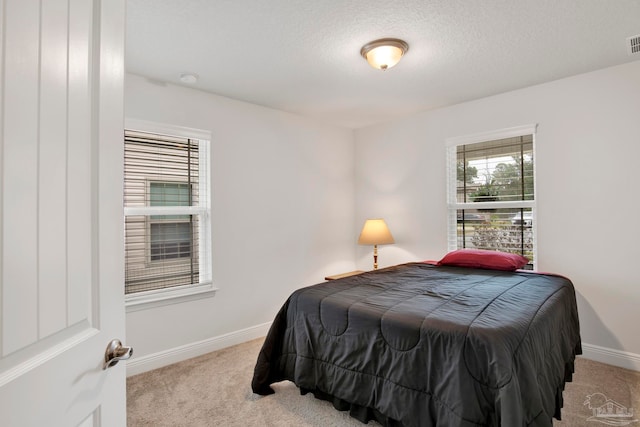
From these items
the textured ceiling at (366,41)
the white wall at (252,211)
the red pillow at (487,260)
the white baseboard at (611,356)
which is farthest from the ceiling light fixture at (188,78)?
the white baseboard at (611,356)

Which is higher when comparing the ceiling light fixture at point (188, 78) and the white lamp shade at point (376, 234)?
the ceiling light fixture at point (188, 78)

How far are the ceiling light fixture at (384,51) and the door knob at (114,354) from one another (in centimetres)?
227

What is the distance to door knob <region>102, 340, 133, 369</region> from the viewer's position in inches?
34.9

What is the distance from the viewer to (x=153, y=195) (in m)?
Result: 3.00

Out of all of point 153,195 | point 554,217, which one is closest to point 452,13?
point 554,217

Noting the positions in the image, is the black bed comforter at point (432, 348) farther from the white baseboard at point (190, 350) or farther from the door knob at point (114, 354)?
the door knob at point (114, 354)

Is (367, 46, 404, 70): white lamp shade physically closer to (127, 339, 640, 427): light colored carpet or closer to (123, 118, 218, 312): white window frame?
(123, 118, 218, 312): white window frame

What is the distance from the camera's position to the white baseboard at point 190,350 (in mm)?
2793

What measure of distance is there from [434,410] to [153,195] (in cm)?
261

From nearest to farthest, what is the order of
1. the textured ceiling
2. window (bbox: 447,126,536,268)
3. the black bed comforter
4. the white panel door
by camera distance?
the white panel door
the black bed comforter
the textured ceiling
window (bbox: 447,126,536,268)

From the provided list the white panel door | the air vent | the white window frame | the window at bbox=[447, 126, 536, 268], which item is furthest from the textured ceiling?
the white panel door

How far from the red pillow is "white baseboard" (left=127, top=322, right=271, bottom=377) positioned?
6.65 feet

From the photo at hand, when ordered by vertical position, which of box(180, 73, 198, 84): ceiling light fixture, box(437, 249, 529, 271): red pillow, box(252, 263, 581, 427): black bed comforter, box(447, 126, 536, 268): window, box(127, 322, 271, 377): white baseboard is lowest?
box(127, 322, 271, 377): white baseboard

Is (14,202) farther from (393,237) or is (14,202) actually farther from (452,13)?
(393,237)
